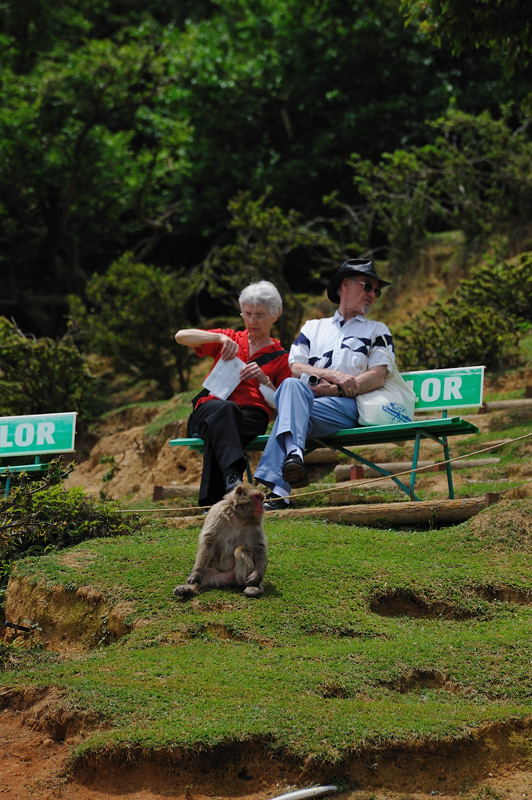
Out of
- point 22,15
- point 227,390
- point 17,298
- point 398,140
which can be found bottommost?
point 227,390

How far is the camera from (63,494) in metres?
8.56

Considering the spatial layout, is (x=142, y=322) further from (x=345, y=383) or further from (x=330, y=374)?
(x=345, y=383)

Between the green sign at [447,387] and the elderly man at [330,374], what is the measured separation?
627 millimetres

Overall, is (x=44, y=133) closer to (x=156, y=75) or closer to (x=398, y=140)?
(x=156, y=75)

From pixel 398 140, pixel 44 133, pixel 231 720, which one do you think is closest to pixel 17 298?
pixel 44 133

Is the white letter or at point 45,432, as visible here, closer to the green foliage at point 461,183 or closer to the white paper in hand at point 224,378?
the white paper in hand at point 224,378

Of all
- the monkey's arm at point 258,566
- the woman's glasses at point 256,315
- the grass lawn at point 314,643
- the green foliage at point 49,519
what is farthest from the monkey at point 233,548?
the woman's glasses at point 256,315

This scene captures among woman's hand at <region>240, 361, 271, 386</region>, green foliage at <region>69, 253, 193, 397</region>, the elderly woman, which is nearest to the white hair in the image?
the elderly woman

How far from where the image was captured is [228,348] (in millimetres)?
8422

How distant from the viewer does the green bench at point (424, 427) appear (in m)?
8.34

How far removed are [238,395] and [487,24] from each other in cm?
481

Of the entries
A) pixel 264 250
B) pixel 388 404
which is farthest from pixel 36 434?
pixel 264 250

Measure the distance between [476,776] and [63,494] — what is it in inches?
179

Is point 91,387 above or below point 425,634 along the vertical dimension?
above
